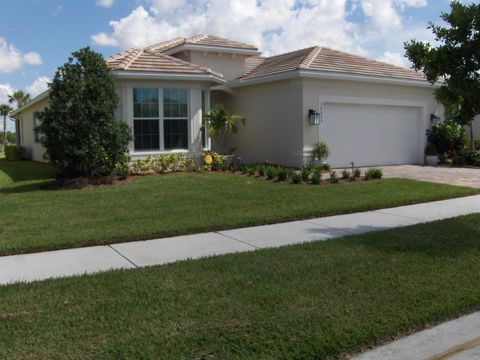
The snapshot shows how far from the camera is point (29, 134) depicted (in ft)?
96.4

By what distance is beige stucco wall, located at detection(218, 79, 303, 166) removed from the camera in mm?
16797

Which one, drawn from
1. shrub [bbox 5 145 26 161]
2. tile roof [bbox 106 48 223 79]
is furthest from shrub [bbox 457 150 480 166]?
shrub [bbox 5 145 26 161]

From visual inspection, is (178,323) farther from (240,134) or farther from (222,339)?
(240,134)

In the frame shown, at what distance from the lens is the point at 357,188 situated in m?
12.2


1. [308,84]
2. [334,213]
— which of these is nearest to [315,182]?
[334,213]

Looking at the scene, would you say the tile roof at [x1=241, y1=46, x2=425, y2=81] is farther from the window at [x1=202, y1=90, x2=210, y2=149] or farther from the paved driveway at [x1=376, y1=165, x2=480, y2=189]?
the paved driveway at [x1=376, y1=165, x2=480, y2=189]

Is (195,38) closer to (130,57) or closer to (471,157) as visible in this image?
(130,57)

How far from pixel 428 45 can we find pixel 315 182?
589 cm

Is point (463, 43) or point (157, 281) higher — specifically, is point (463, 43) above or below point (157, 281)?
above

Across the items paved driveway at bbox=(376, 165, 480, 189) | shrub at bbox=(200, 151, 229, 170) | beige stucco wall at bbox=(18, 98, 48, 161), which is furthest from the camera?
beige stucco wall at bbox=(18, 98, 48, 161)

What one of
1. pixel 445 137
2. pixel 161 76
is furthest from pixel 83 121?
pixel 445 137

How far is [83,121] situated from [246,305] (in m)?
9.32

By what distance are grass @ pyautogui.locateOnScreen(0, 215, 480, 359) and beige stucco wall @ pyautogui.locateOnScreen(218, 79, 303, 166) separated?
35.6ft

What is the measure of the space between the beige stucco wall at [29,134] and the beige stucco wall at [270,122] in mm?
10746
